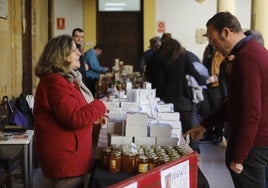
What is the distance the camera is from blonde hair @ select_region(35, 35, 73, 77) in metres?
2.56

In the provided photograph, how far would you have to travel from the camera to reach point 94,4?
12227 mm

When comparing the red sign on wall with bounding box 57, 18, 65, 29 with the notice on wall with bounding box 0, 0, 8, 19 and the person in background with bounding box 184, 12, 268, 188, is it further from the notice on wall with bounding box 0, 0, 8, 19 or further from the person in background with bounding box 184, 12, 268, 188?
the person in background with bounding box 184, 12, 268, 188

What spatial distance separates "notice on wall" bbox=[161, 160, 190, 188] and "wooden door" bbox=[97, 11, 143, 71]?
34.8ft

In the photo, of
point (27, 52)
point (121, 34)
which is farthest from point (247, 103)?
point (121, 34)

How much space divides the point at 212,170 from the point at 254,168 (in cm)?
277

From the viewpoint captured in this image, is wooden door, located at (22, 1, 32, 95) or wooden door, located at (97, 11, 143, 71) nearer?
wooden door, located at (22, 1, 32, 95)

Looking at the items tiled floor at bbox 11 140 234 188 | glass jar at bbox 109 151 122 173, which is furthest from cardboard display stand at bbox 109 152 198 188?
tiled floor at bbox 11 140 234 188

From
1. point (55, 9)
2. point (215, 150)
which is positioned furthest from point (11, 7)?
point (55, 9)

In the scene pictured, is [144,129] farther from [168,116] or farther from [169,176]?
[169,176]

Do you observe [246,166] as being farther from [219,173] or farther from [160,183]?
[219,173]

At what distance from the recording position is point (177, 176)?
167 centimetres

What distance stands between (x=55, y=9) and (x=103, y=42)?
4.75ft

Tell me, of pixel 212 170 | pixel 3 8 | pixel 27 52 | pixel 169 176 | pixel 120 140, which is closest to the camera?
pixel 169 176

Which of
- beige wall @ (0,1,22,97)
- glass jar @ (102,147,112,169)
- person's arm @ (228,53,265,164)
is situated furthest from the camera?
beige wall @ (0,1,22,97)
